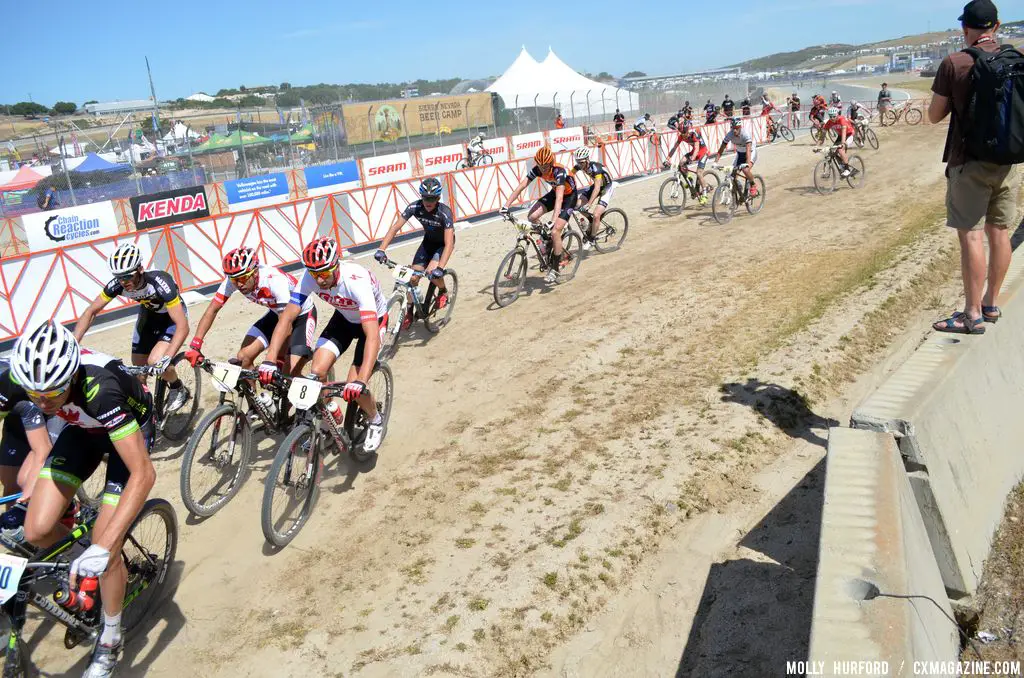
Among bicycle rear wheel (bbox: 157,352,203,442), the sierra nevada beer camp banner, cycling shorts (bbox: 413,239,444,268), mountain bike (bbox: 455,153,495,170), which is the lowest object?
bicycle rear wheel (bbox: 157,352,203,442)

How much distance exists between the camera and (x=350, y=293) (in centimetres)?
625

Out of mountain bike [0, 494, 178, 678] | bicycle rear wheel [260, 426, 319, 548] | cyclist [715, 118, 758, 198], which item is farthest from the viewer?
cyclist [715, 118, 758, 198]

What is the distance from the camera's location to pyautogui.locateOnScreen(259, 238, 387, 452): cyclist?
598 centimetres

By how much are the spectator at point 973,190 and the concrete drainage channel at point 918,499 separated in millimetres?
207

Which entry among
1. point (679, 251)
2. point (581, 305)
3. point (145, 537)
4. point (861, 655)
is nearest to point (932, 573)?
point (861, 655)

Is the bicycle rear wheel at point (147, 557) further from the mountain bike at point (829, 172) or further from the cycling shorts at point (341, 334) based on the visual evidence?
the mountain bike at point (829, 172)

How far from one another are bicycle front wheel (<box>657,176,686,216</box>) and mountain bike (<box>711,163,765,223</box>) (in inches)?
53.1

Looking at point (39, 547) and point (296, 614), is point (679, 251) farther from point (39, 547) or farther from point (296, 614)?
→ point (39, 547)

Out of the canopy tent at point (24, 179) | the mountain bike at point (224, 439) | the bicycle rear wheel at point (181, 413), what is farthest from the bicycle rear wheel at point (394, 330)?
the canopy tent at point (24, 179)

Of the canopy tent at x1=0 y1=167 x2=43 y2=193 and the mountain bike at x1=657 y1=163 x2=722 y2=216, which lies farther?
the canopy tent at x1=0 y1=167 x2=43 y2=193

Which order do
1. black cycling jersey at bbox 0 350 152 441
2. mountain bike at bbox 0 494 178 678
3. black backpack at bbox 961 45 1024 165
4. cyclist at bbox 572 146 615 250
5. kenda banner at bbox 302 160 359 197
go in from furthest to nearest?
kenda banner at bbox 302 160 359 197, cyclist at bbox 572 146 615 250, black backpack at bbox 961 45 1024 165, black cycling jersey at bbox 0 350 152 441, mountain bike at bbox 0 494 178 678

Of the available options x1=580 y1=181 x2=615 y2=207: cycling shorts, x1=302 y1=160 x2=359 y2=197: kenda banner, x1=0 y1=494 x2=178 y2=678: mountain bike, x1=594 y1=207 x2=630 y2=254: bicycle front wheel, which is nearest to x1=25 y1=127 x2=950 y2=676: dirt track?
x1=0 y1=494 x2=178 y2=678: mountain bike

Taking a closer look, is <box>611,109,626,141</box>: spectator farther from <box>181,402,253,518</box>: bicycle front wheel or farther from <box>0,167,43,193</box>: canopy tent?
<box>181,402,253,518</box>: bicycle front wheel

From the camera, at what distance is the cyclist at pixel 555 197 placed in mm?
11297
